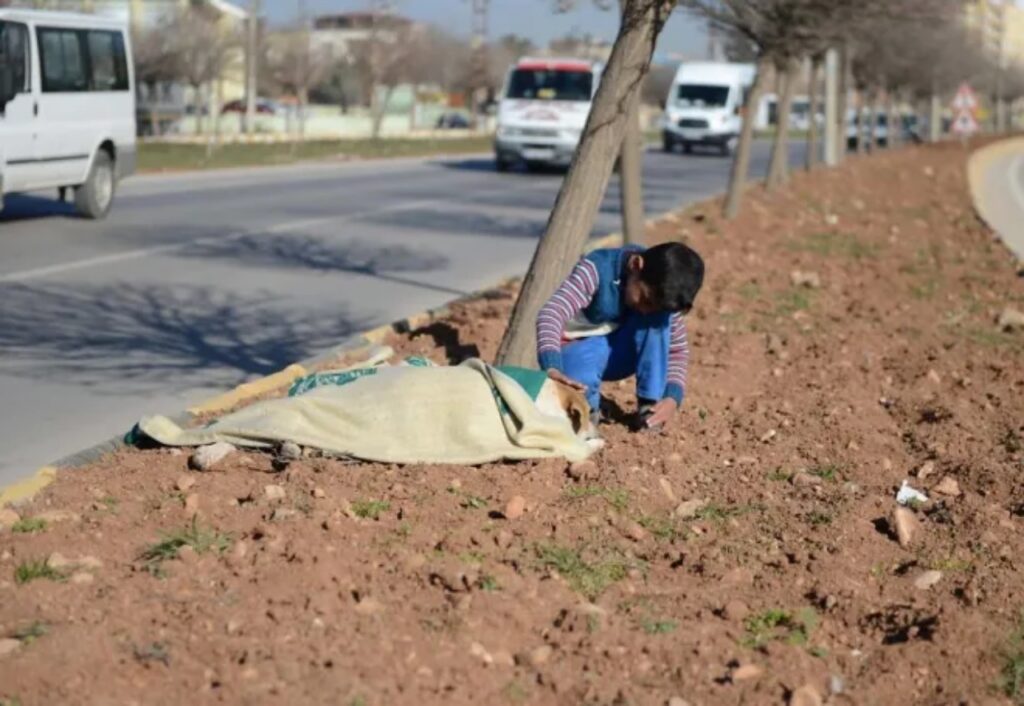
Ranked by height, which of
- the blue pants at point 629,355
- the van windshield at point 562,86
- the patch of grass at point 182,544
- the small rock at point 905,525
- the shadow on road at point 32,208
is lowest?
the shadow on road at point 32,208

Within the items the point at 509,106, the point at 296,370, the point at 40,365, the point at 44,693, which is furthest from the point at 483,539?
the point at 509,106

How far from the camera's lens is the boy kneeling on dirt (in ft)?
21.8

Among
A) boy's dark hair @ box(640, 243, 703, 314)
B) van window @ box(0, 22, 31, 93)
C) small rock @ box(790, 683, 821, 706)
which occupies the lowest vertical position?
small rock @ box(790, 683, 821, 706)

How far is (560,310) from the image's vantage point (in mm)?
6910

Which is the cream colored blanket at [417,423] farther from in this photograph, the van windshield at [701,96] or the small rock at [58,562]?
the van windshield at [701,96]

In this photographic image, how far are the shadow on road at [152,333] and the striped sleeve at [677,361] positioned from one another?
10.5ft

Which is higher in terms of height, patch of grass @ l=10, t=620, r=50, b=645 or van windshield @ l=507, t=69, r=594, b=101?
patch of grass @ l=10, t=620, r=50, b=645

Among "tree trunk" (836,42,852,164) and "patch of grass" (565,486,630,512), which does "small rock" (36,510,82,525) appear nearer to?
"patch of grass" (565,486,630,512)

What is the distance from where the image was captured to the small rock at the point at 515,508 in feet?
19.1

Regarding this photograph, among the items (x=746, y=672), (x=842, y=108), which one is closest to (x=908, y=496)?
(x=746, y=672)

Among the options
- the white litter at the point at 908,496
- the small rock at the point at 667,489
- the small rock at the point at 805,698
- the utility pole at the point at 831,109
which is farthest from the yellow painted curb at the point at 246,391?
the utility pole at the point at 831,109

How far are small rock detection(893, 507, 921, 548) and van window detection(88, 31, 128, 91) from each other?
51.8ft

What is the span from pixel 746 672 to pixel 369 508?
1784 millimetres

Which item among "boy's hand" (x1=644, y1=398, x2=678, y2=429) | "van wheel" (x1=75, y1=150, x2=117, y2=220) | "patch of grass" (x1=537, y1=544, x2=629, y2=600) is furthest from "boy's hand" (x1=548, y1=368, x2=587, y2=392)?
"van wheel" (x1=75, y1=150, x2=117, y2=220)
